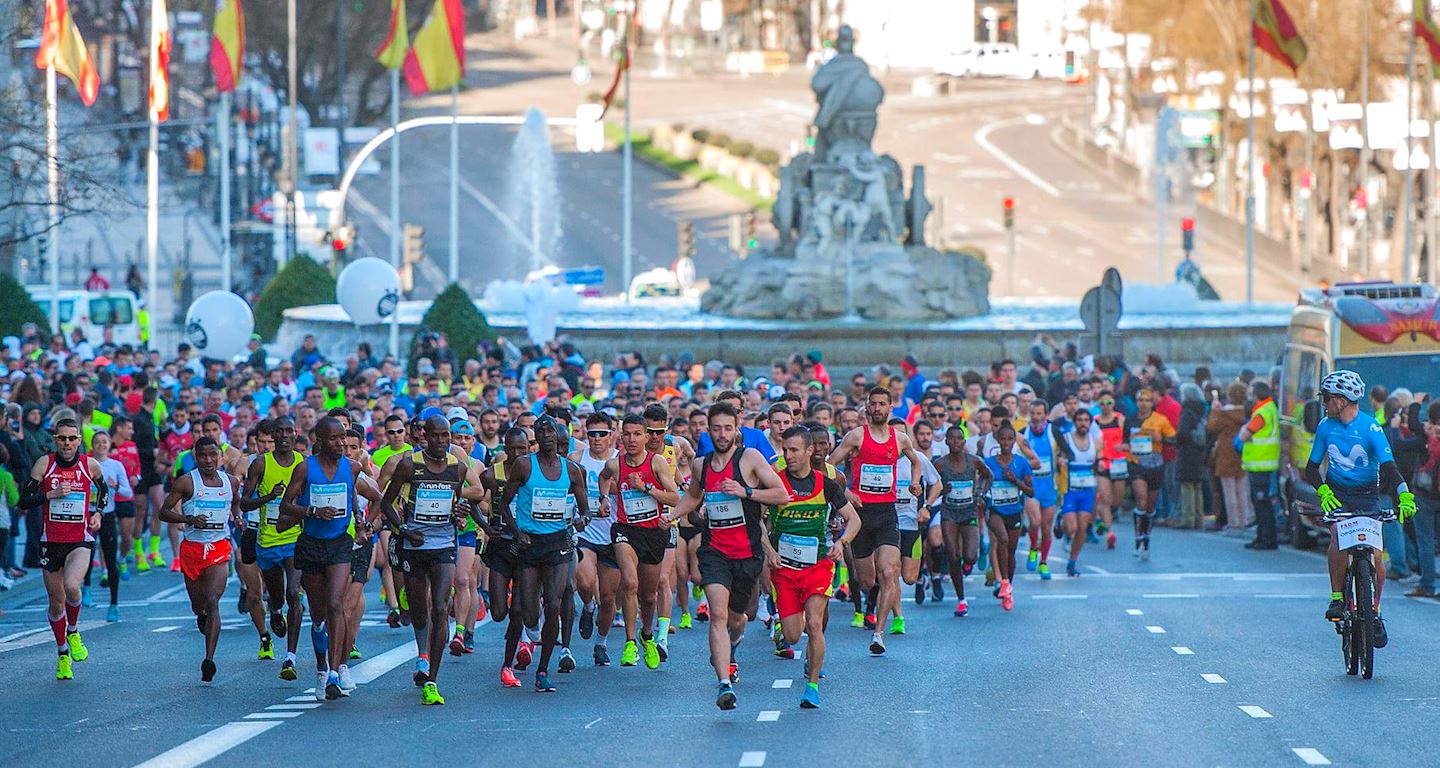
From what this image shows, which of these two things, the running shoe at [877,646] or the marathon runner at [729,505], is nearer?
the marathon runner at [729,505]

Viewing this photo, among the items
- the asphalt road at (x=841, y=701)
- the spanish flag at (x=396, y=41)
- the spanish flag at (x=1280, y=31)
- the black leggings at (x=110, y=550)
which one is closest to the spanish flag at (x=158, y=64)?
the spanish flag at (x=396, y=41)

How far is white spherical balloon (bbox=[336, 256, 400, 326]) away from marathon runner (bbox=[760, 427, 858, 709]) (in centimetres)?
1885

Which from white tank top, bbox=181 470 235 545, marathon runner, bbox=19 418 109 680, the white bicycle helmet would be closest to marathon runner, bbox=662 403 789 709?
white tank top, bbox=181 470 235 545

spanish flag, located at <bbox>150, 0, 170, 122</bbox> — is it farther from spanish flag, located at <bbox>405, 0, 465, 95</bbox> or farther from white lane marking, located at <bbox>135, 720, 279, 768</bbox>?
white lane marking, located at <bbox>135, 720, 279, 768</bbox>

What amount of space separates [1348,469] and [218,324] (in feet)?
64.0

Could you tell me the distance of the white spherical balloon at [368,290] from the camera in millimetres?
31766

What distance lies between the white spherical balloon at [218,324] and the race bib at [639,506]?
1710cm

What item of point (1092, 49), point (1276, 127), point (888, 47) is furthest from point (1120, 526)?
point (888, 47)

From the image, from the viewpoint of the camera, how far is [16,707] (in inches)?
535

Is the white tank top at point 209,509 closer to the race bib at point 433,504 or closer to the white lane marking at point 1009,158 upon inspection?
the race bib at point 433,504

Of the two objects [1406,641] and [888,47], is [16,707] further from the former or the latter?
[888,47]

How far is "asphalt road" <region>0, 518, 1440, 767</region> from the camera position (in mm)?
11711

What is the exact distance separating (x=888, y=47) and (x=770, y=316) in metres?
92.3

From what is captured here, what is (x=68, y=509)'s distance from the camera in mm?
15609
